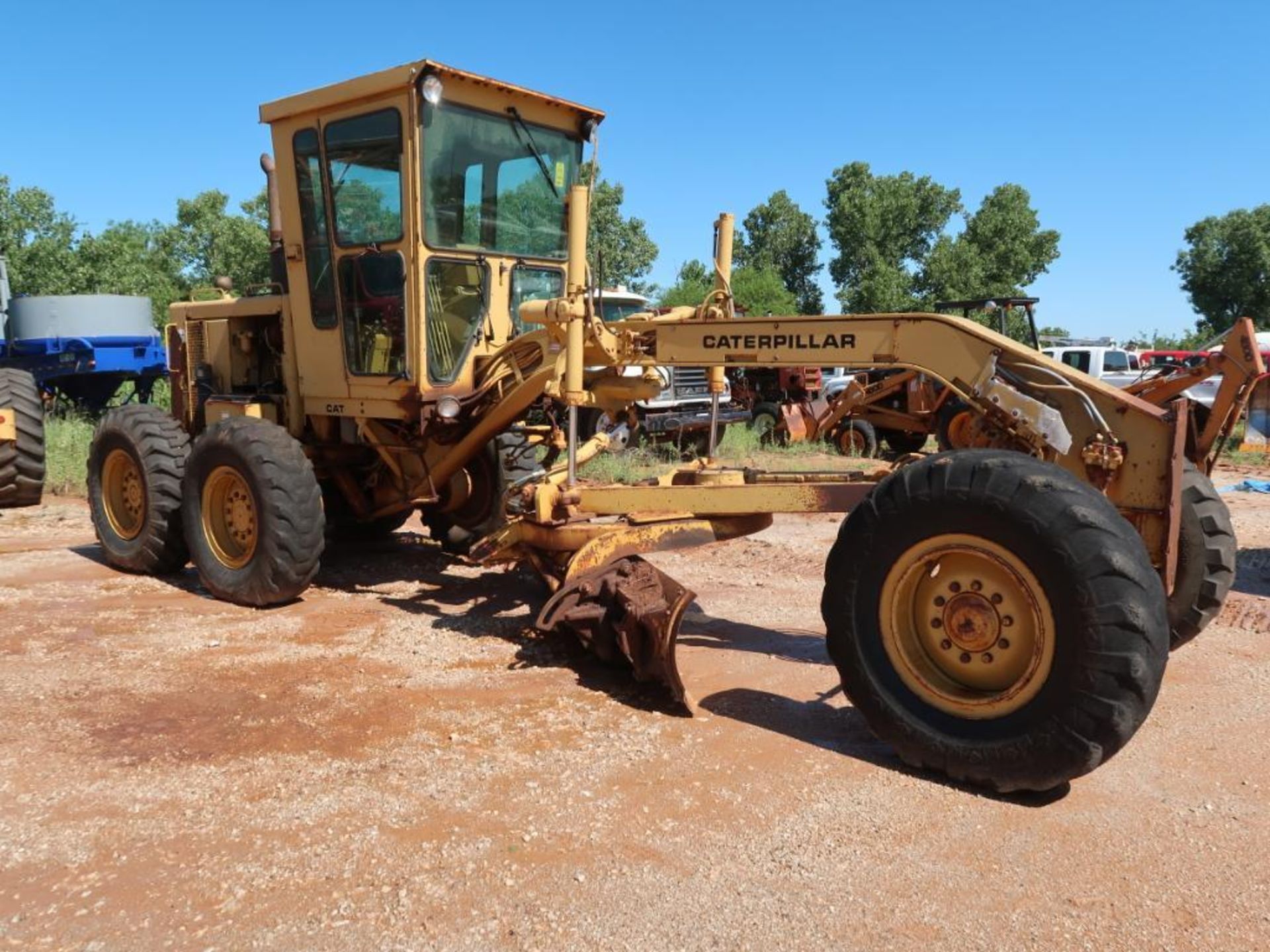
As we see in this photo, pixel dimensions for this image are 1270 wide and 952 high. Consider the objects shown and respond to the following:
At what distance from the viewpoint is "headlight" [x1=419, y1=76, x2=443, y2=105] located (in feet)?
18.9

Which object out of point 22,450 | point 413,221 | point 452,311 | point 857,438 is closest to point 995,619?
point 452,311

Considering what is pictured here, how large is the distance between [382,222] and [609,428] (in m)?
2.56

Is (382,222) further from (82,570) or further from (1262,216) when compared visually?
(1262,216)

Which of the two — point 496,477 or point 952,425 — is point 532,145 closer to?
point 496,477

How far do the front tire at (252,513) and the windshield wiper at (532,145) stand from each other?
2.43 meters

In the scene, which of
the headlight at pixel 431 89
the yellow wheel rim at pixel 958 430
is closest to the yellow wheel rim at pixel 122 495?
the headlight at pixel 431 89

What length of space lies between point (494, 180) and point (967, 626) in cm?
427

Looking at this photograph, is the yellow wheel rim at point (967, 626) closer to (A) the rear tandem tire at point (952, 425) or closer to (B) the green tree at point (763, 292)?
(A) the rear tandem tire at point (952, 425)

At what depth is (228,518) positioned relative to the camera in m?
6.55

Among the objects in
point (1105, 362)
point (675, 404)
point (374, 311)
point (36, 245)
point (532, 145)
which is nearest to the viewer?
point (374, 311)

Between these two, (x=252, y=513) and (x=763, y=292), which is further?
(x=763, y=292)

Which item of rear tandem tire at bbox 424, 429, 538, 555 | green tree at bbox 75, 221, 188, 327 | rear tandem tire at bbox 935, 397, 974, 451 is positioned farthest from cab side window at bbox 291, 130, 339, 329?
green tree at bbox 75, 221, 188, 327

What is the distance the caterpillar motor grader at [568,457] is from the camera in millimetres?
3428

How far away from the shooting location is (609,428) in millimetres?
7953
